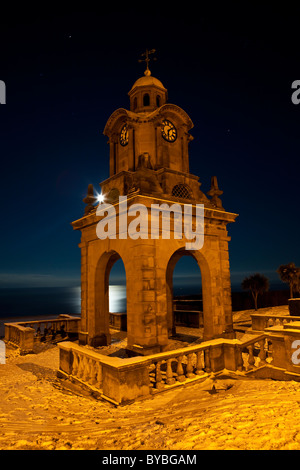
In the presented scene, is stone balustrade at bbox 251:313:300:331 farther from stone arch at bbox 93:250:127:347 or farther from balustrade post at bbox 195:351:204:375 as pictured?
stone arch at bbox 93:250:127:347

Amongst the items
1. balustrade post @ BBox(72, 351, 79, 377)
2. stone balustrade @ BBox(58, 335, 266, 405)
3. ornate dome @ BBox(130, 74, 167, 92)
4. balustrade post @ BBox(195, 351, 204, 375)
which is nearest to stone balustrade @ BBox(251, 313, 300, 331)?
stone balustrade @ BBox(58, 335, 266, 405)

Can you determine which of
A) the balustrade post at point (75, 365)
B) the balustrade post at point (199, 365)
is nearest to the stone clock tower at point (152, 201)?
the balustrade post at point (75, 365)

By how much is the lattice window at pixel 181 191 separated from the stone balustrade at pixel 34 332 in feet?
32.9

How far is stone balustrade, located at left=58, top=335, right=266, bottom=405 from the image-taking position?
6785mm

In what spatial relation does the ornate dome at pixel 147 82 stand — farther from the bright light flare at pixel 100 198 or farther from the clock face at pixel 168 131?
the bright light flare at pixel 100 198

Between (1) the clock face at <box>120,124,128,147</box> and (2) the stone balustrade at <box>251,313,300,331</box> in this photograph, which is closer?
(2) the stone balustrade at <box>251,313,300,331</box>

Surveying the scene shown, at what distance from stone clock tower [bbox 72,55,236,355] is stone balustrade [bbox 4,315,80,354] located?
9.02 feet

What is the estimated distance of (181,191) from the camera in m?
14.0

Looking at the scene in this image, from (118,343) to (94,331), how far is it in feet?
5.07

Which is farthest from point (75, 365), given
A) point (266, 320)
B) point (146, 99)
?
point (146, 99)

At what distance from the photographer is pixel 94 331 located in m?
14.0

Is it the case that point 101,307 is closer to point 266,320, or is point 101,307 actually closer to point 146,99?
point 266,320

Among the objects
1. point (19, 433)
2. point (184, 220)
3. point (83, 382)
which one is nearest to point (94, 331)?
point (83, 382)

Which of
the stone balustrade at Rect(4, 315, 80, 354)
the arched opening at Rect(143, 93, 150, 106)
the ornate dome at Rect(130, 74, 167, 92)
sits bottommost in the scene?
the stone balustrade at Rect(4, 315, 80, 354)
